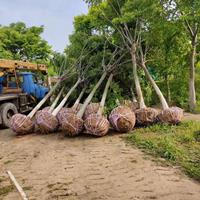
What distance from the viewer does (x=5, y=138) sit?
10969 millimetres

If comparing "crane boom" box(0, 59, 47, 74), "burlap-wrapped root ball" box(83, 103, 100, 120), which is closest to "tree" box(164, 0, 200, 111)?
"burlap-wrapped root ball" box(83, 103, 100, 120)

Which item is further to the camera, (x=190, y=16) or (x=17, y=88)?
(x=17, y=88)

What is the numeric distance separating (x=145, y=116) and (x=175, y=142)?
6.91 ft

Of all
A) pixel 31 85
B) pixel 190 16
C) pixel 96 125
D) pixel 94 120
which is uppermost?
pixel 190 16

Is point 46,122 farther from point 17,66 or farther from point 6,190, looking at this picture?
point 17,66

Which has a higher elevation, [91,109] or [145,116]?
[91,109]

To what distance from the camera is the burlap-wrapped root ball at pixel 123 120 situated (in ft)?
32.1

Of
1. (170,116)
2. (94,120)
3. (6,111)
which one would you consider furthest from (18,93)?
(170,116)

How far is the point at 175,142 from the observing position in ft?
Answer: 27.6

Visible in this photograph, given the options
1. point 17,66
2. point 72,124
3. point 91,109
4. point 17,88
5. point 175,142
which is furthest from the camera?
point 17,88

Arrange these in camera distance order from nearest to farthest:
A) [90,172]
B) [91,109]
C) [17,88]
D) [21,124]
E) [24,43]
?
[90,172] → [21,124] → [91,109] → [17,88] → [24,43]

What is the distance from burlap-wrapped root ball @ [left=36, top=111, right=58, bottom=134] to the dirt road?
88 cm

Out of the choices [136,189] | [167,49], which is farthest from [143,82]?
[136,189]

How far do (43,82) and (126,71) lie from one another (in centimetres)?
536
